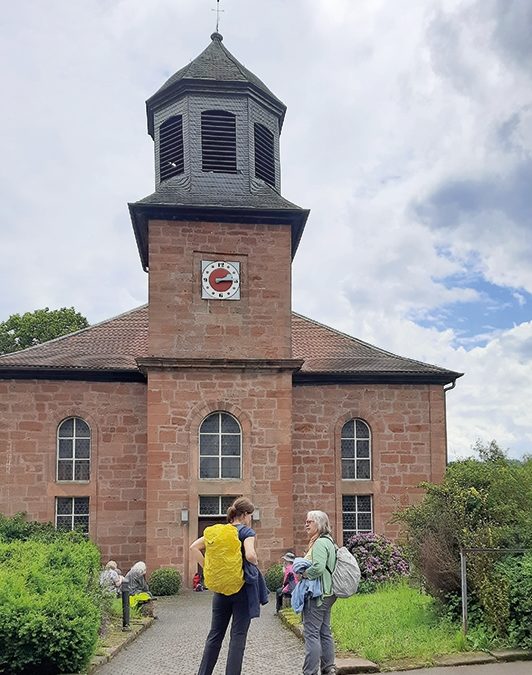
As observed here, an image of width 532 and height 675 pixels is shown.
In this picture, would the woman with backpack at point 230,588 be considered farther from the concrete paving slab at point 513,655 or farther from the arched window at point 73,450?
the arched window at point 73,450

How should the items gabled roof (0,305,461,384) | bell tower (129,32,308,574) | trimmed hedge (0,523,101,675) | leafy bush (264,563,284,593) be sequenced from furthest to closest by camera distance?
gabled roof (0,305,461,384) < bell tower (129,32,308,574) < leafy bush (264,563,284,593) < trimmed hedge (0,523,101,675)

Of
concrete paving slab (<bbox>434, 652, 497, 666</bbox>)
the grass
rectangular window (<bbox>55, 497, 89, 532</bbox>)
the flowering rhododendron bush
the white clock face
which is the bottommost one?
the flowering rhododendron bush

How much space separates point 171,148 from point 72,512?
10.1 meters

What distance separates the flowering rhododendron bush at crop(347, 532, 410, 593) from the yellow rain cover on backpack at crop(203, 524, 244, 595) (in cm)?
1007

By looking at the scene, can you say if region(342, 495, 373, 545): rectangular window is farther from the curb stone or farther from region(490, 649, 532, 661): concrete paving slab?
region(490, 649, 532, 661): concrete paving slab

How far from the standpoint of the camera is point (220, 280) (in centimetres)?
2130

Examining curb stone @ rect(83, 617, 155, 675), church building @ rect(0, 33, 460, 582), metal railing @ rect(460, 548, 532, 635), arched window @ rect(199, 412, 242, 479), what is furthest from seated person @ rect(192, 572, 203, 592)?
metal railing @ rect(460, 548, 532, 635)

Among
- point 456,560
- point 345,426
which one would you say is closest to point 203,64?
point 345,426

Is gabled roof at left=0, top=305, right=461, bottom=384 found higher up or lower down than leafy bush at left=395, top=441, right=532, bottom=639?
higher up

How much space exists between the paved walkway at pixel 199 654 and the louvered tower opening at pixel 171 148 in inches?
489

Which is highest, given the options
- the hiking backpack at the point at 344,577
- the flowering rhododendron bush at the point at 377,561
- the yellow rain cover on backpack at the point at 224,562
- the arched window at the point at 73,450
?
the arched window at the point at 73,450

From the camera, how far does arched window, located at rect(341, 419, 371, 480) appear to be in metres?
22.5

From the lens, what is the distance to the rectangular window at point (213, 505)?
2047 centimetres

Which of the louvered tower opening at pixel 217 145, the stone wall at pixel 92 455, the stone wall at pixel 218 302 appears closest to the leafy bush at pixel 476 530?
the stone wall at pixel 218 302
